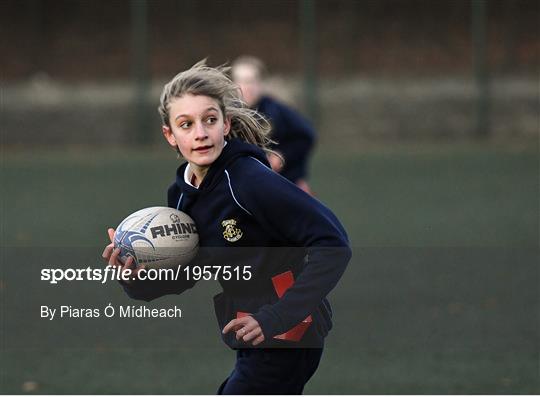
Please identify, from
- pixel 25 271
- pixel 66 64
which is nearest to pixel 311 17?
pixel 66 64

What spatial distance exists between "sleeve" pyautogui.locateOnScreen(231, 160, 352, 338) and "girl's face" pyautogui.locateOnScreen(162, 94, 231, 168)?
0.54 feet

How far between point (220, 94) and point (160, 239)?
0.51 meters

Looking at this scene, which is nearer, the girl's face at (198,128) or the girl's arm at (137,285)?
the girl's face at (198,128)

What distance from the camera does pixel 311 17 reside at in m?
20.2

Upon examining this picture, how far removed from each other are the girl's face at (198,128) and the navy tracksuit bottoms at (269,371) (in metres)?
0.62

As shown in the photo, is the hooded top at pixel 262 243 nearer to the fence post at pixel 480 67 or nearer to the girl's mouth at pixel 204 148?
the girl's mouth at pixel 204 148

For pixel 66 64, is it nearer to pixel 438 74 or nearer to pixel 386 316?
pixel 438 74

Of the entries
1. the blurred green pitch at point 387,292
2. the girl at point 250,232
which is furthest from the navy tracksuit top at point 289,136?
the girl at point 250,232

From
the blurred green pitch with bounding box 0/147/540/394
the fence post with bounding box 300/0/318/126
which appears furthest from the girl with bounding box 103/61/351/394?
the fence post with bounding box 300/0/318/126

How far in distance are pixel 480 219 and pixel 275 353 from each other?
287 inches

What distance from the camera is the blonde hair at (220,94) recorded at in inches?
128

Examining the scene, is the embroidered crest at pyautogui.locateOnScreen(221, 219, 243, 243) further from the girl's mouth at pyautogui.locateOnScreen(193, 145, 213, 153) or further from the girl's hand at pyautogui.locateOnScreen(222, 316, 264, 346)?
the girl's hand at pyautogui.locateOnScreen(222, 316, 264, 346)

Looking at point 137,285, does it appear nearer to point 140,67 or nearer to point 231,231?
point 231,231

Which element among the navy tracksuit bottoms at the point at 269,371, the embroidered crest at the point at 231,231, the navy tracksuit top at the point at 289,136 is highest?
the embroidered crest at the point at 231,231
